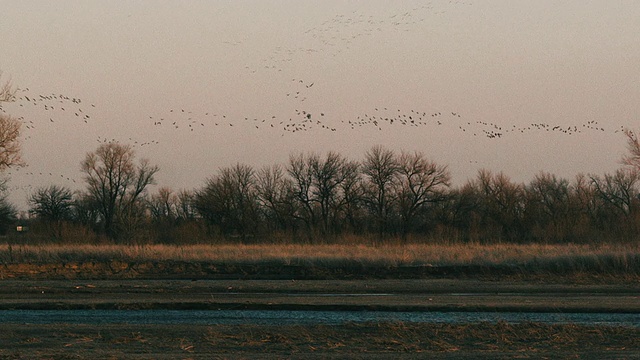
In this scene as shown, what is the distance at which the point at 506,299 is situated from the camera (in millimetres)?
24047

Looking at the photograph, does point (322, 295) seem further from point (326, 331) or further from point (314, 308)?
point (326, 331)

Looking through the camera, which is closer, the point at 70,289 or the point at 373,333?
A: the point at 373,333

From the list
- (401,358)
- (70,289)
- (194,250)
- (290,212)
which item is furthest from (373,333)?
(290,212)

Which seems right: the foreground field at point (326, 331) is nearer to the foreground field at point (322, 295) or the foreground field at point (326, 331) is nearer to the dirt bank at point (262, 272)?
the foreground field at point (322, 295)

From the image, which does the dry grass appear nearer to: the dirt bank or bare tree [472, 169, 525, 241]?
the dirt bank

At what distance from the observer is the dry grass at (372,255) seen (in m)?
34.9

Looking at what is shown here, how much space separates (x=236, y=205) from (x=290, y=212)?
18.0 ft

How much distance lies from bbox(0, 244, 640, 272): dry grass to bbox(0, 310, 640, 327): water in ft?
48.7

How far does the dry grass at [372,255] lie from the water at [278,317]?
48.7 feet

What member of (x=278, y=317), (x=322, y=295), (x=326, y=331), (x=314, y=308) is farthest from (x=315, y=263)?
(x=326, y=331)

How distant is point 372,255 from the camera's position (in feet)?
129

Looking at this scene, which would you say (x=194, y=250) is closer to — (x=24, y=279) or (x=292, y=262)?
(x=292, y=262)

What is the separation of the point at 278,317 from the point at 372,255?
1993 centimetres

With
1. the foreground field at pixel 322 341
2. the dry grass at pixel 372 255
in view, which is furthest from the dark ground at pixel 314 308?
the dry grass at pixel 372 255
